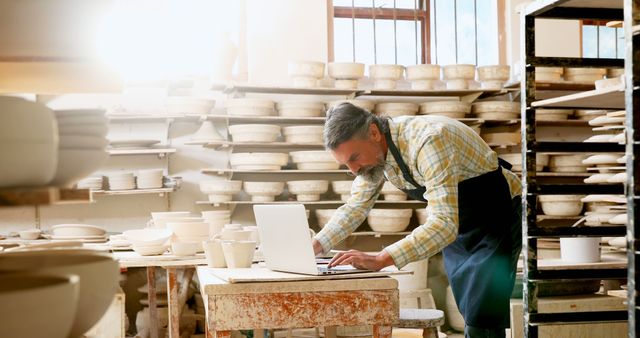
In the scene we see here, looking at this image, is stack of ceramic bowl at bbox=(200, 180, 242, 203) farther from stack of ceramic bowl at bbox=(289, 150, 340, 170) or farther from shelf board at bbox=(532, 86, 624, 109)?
shelf board at bbox=(532, 86, 624, 109)

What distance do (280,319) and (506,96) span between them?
5.14m

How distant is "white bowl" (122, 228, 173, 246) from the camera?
4.39 metres

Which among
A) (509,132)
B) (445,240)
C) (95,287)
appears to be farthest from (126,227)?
(95,287)

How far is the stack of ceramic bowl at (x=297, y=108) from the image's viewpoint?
6598mm

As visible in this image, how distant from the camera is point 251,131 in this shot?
21.1ft

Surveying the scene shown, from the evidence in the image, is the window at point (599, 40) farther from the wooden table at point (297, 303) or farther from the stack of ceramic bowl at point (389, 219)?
the wooden table at point (297, 303)

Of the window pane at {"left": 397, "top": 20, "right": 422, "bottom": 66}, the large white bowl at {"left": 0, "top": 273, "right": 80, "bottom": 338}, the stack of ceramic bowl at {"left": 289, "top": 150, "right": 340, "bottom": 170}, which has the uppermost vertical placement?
the window pane at {"left": 397, "top": 20, "right": 422, "bottom": 66}

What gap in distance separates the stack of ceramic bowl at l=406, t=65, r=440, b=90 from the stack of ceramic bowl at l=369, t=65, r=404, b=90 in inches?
3.9

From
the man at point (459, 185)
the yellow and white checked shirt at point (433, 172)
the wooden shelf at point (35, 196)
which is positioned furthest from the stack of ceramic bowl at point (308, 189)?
the wooden shelf at point (35, 196)

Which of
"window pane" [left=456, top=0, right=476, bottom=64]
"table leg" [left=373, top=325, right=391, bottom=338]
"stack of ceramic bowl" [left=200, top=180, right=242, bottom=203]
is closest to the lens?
"table leg" [left=373, top=325, right=391, bottom=338]

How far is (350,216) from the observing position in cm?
376

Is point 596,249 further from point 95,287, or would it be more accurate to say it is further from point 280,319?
point 95,287

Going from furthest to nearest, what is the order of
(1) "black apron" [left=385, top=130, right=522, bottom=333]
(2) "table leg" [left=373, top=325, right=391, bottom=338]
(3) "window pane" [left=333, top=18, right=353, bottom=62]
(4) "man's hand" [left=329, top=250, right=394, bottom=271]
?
(3) "window pane" [left=333, top=18, right=353, bottom=62] < (1) "black apron" [left=385, top=130, right=522, bottom=333] < (4) "man's hand" [left=329, top=250, right=394, bottom=271] < (2) "table leg" [left=373, top=325, right=391, bottom=338]

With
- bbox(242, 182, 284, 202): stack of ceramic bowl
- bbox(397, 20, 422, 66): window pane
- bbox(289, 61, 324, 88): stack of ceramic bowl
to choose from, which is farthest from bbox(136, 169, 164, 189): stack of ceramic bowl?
bbox(397, 20, 422, 66): window pane
